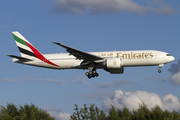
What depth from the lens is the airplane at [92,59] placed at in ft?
151

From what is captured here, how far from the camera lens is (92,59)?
46625 mm

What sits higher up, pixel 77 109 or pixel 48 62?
pixel 48 62

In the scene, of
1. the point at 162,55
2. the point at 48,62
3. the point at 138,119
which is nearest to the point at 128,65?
the point at 162,55

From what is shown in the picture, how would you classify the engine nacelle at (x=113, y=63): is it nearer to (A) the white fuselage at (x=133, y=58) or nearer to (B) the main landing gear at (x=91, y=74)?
(A) the white fuselage at (x=133, y=58)

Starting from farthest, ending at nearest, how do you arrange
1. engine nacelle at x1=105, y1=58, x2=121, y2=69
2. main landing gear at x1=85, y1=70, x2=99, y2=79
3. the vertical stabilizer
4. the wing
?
the vertical stabilizer, main landing gear at x1=85, y1=70, x2=99, y2=79, engine nacelle at x1=105, y1=58, x2=121, y2=69, the wing

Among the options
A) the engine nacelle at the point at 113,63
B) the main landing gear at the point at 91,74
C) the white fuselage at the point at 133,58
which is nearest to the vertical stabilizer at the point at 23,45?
the white fuselage at the point at 133,58

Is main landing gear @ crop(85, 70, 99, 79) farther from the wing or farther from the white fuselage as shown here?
the wing

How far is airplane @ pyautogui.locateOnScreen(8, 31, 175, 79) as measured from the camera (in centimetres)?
4588

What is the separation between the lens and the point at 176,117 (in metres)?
41.6

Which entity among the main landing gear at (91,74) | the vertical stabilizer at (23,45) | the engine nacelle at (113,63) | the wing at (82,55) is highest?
the vertical stabilizer at (23,45)

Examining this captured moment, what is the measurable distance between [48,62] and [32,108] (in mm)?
16465

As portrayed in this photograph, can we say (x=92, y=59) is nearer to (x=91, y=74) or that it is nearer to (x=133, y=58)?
(x=91, y=74)

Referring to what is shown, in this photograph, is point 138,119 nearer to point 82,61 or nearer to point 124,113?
point 124,113

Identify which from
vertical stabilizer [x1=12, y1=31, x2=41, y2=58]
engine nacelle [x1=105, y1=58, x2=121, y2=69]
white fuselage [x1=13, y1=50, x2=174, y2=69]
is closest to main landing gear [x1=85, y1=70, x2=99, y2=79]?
white fuselage [x1=13, y1=50, x2=174, y2=69]
